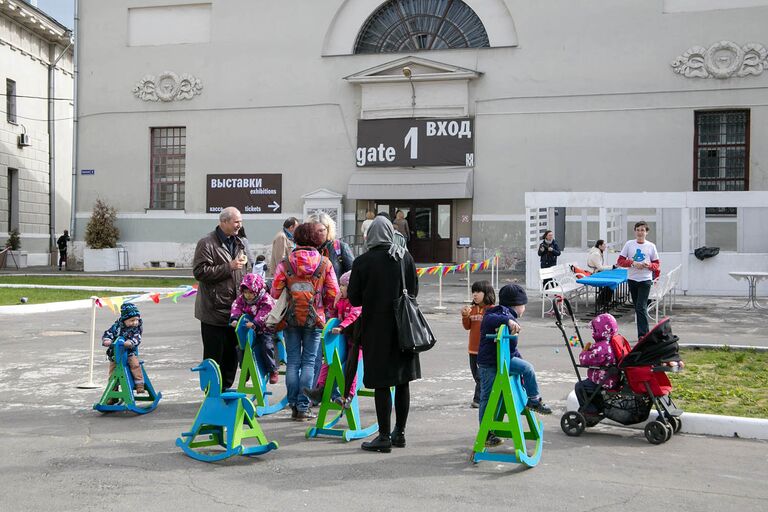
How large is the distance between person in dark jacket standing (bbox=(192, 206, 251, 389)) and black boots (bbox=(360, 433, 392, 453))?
6.74ft

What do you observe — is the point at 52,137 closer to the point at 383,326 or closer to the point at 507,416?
the point at 383,326

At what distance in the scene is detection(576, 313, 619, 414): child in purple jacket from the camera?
712 cm

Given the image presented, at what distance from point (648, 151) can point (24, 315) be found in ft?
60.5

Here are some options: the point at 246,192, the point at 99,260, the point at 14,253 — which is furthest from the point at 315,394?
the point at 14,253

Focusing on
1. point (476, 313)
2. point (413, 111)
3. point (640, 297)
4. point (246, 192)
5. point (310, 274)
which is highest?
point (413, 111)

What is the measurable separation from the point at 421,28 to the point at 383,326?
24.3 metres

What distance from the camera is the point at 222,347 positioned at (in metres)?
8.08

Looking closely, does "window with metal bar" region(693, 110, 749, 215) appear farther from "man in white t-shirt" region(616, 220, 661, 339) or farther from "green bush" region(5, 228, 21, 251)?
"green bush" region(5, 228, 21, 251)

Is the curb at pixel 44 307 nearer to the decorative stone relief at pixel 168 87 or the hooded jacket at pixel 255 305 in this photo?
the hooded jacket at pixel 255 305

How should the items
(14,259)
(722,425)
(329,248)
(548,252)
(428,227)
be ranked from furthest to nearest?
(14,259)
(428,227)
(548,252)
(329,248)
(722,425)

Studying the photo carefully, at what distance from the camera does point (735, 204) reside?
19.6 m

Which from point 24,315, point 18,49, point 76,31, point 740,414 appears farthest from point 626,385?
point 18,49

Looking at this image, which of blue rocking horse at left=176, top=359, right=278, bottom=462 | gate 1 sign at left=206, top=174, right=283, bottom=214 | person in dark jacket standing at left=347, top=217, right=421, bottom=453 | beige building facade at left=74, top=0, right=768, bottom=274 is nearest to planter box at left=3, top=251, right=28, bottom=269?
beige building facade at left=74, top=0, right=768, bottom=274

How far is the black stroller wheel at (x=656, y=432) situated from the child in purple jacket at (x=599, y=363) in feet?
1.32
